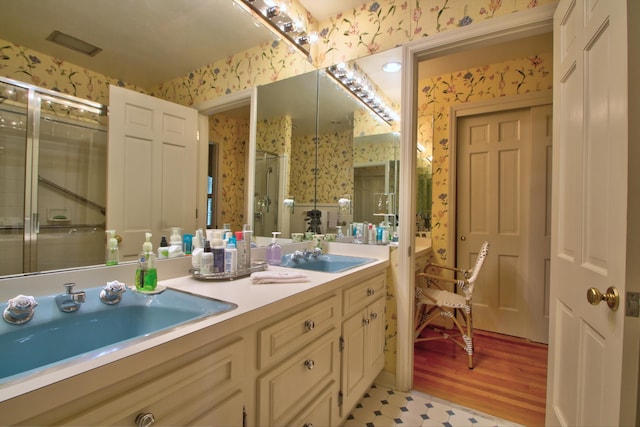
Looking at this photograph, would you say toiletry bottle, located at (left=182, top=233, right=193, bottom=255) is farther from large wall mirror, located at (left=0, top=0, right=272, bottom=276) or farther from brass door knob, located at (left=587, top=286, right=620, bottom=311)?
brass door knob, located at (left=587, top=286, right=620, bottom=311)

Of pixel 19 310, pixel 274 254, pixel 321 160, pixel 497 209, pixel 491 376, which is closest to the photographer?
pixel 19 310

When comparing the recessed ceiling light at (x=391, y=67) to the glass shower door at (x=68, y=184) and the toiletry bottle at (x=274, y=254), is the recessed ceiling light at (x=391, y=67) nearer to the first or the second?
the toiletry bottle at (x=274, y=254)

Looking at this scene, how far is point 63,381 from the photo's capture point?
0.54m

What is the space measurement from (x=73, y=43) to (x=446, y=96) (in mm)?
2994

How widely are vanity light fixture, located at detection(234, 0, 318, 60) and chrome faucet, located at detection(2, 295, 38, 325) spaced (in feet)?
5.66

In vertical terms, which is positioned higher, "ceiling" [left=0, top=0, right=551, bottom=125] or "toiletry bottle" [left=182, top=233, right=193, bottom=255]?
"ceiling" [left=0, top=0, right=551, bottom=125]

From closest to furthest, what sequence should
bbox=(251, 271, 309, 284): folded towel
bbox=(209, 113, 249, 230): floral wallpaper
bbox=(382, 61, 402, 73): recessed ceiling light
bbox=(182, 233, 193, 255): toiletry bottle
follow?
bbox=(251, 271, 309, 284): folded towel, bbox=(182, 233, 193, 255): toiletry bottle, bbox=(209, 113, 249, 230): floral wallpaper, bbox=(382, 61, 402, 73): recessed ceiling light


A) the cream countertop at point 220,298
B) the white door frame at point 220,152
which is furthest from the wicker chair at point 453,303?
the white door frame at point 220,152

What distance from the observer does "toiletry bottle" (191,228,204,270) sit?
1.37m

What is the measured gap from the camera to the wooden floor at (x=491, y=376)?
180 cm

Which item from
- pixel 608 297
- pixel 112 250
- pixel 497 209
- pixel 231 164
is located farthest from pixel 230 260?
pixel 497 209

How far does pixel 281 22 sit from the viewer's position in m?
1.95

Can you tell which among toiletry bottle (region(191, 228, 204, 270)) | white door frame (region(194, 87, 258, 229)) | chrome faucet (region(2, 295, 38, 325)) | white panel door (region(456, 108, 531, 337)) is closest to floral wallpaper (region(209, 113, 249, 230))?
white door frame (region(194, 87, 258, 229))

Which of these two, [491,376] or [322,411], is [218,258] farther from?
[491,376]
